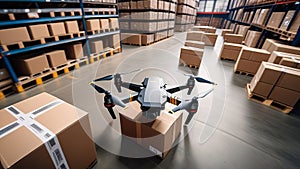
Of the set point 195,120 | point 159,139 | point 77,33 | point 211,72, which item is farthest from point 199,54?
point 77,33

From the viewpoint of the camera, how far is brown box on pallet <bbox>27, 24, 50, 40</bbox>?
281 centimetres

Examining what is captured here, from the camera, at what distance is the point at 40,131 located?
1.02 m

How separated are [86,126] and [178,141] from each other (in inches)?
48.9

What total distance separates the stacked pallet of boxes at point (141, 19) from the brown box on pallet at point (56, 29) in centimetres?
400

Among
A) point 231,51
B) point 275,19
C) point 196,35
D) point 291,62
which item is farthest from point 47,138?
point 196,35

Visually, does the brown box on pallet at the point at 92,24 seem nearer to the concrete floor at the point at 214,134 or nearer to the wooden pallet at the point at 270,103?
the concrete floor at the point at 214,134

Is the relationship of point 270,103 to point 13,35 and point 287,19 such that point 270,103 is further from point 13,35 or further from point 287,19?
point 13,35

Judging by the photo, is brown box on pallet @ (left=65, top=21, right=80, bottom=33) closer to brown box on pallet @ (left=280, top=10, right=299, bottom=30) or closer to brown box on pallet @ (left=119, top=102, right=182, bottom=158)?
brown box on pallet @ (left=119, top=102, right=182, bottom=158)

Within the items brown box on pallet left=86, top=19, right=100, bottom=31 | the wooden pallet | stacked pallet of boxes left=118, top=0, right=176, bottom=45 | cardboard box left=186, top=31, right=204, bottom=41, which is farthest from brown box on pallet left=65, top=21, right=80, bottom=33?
cardboard box left=186, top=31, right=204, bottom=41

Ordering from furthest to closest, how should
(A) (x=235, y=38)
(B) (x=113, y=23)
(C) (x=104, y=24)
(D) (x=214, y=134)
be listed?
(A) (x=235, y=38), (B) (x=113, y=23), (C) (x=104, y=24), (D) (x=214, y=134)

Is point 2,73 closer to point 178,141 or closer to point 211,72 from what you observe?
point 178,141

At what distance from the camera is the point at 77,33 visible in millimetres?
3867

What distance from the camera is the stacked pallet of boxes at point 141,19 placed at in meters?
6.56

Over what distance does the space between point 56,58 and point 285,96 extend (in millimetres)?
5158
